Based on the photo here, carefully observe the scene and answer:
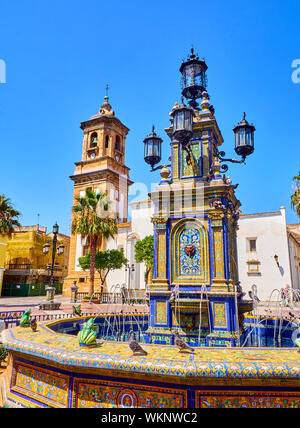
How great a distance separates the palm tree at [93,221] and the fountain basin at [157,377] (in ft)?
66.6

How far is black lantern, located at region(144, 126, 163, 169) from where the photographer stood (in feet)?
33.9

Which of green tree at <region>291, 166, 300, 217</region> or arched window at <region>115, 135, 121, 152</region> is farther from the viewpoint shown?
arched window at <region>115, 135, 121, 152</region>

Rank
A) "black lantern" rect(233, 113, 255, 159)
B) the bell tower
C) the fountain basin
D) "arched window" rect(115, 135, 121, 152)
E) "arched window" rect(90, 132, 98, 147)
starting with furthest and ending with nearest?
"arched window" rect(115, 135, 121, 152) < "arched window" rect(90, 132, 98, 147) < the bell tower < "black lantern" rect(233, 113, 255, 159) < the fountain basin

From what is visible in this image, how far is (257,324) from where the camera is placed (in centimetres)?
1034

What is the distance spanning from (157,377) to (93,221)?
72.7ft

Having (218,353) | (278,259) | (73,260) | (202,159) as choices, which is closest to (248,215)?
(278,259)

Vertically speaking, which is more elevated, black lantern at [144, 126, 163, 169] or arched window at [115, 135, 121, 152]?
arched window at [115, 135, 121, 152]

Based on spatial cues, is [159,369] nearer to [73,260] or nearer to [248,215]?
[248,215]

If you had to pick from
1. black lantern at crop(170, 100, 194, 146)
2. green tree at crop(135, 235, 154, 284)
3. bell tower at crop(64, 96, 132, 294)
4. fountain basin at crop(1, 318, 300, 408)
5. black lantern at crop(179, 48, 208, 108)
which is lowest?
fountain basin at crop(1, 318, 300, 408)

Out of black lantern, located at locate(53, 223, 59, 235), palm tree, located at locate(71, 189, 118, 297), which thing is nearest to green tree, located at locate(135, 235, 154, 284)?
palm tree, located at locate(71, 189, 118, 297)

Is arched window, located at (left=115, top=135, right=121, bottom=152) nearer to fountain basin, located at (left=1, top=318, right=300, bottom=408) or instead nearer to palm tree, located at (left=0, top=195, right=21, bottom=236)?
palm tree, located at (left=0, top=195, right=21, bottom=236)

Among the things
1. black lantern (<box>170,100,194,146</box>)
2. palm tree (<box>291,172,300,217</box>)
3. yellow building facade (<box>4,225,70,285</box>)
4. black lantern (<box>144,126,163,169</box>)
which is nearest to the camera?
black lantern (<box>170,100,194,146</box>)

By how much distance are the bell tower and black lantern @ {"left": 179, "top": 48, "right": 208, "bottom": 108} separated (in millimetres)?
27756
